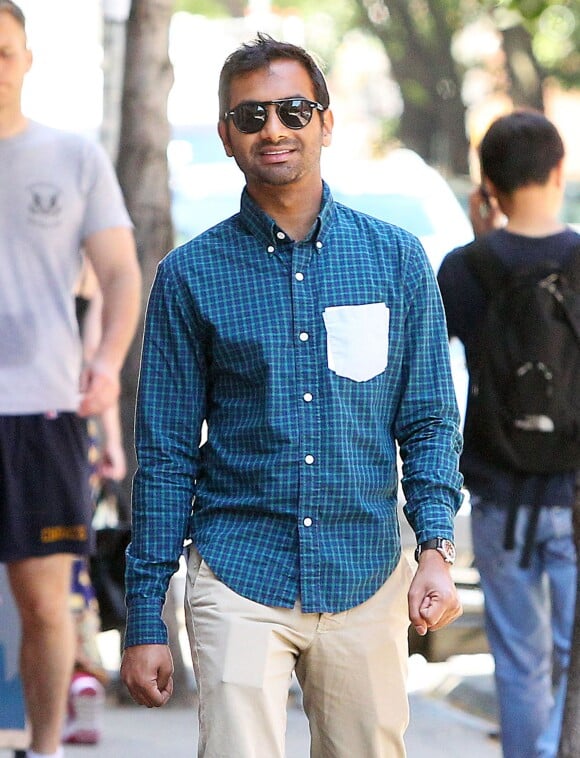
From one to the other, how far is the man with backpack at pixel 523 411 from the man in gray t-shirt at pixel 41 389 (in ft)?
3.97

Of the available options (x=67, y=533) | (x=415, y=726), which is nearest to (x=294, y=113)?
(x=67, y=533)

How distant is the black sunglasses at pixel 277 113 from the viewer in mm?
3389

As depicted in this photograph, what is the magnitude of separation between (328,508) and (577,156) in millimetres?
38590

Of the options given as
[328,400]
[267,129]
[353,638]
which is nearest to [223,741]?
[353,638]

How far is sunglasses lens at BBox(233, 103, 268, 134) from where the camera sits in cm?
339

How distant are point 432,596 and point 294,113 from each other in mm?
1059

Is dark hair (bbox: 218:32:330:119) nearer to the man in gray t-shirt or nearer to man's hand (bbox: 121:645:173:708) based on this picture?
man's hand (bbox: 121:645:173:708)

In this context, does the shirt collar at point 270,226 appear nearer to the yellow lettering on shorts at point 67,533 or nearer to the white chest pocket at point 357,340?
the white chest pocket at point 357,340

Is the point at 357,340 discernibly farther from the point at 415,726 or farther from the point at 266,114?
the point at 415,726

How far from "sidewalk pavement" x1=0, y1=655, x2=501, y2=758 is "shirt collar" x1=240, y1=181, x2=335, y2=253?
115 inches

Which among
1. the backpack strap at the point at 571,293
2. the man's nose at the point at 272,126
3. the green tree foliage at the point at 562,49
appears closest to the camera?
the man's nose at the point at 272,126

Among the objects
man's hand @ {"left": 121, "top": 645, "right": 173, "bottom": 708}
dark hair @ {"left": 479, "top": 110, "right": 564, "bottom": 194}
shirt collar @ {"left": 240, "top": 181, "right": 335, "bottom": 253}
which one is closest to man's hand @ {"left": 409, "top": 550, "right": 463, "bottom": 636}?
man's hand @ {"left": 121, "top": 645, "right": 173, "bottom": 708}

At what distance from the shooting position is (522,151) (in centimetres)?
483

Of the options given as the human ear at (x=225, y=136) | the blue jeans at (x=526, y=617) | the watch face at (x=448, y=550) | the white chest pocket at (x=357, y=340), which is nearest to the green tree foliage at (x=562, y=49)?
the blue jeans at (x=526, y=617)
